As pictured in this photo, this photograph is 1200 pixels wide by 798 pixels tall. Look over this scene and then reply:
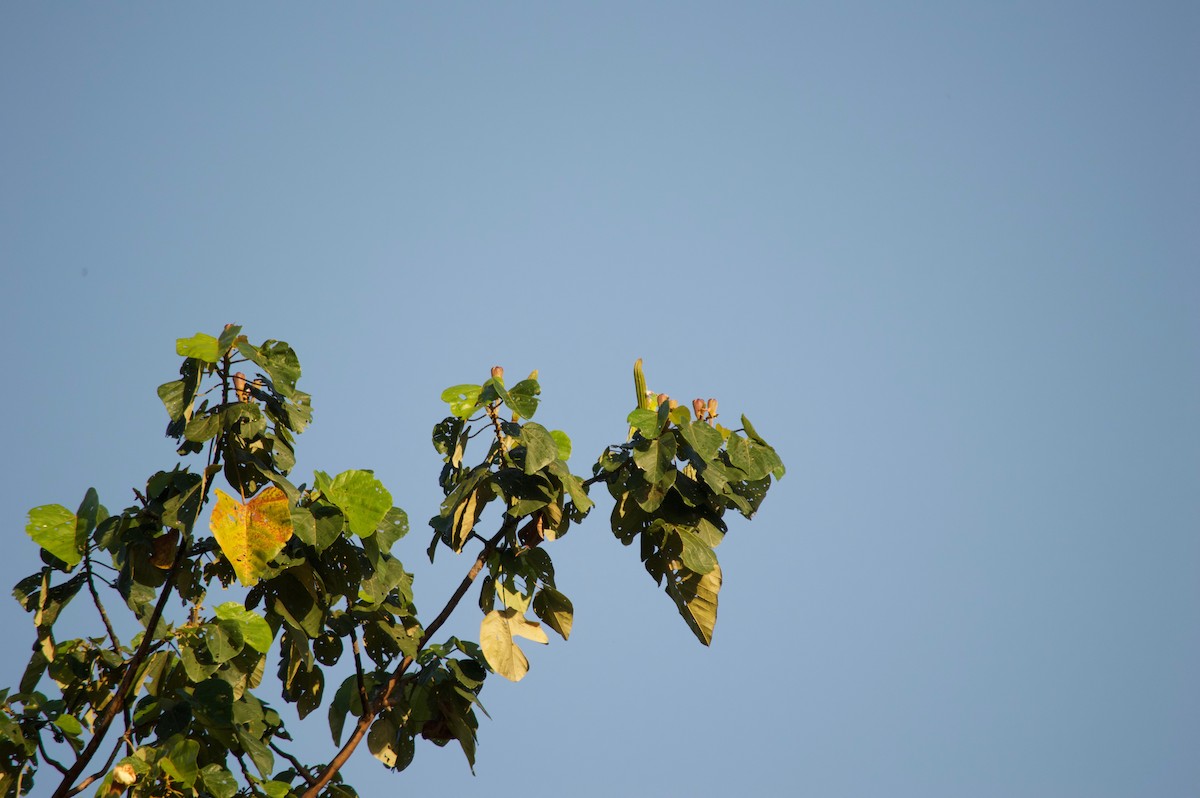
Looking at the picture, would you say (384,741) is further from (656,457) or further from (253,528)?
(656,457)

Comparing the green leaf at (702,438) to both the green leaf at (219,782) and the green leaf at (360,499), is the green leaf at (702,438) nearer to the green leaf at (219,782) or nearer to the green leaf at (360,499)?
the green leaf at (360,499)

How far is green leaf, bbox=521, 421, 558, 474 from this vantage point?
450 cm

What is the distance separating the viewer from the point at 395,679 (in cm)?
471

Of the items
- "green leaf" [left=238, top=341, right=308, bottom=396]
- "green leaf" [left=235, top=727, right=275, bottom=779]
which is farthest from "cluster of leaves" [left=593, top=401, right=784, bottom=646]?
"green leaf" [left=235, top=727, right=275, bottom=779]

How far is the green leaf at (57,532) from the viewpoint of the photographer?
453cm

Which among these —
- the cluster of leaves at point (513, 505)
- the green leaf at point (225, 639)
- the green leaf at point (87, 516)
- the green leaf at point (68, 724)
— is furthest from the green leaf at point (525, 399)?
the green leaf at point (68, 724)

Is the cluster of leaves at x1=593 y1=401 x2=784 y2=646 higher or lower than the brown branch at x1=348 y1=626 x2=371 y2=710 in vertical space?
higher

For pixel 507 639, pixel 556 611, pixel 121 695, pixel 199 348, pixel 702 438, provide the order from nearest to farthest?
pixel 199 348 → pixel 121 695 → pixel 702 438 → pixel 507 639 → pixel 556 611

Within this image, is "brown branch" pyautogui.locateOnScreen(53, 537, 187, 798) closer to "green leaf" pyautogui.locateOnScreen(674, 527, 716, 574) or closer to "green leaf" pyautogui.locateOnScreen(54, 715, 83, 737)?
"green leaf" pyautogui.locateOnScreen(54, 715, 83, 737)

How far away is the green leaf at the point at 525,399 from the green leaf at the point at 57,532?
170cm

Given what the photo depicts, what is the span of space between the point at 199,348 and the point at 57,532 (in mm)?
1089

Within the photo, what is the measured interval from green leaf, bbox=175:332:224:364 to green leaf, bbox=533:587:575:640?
165 cm

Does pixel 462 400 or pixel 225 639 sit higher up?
pixel 462 400

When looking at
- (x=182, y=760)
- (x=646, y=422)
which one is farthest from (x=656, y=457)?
(x=182, y=760)
